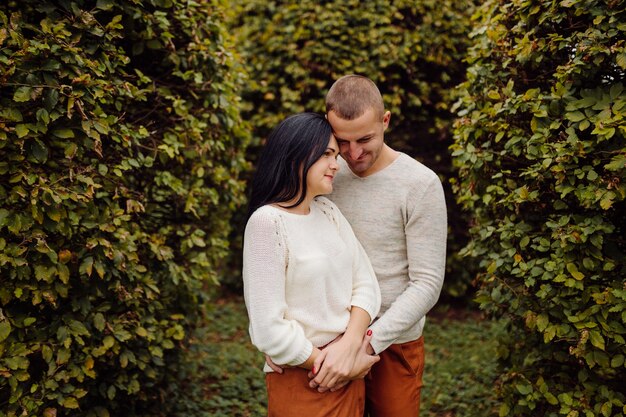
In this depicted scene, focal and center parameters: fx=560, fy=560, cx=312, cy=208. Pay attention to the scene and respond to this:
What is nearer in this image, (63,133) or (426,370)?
(63,133)

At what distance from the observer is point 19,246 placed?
2674mm

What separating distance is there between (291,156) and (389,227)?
0.61 metres

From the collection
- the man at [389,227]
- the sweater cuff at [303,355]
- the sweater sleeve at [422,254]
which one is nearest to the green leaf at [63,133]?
the man at [389,227]

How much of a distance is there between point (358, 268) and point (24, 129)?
5.51 feet

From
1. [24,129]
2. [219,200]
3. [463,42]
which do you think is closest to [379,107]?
[24,129]

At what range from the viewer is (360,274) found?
251cm

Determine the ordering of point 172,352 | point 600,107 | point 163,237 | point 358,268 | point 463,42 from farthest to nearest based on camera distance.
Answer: point 463,42 → point 172,352 → point 163,237 → point 600,107 → point 358,268

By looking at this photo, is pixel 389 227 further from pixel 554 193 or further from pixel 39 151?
pixel 39 151

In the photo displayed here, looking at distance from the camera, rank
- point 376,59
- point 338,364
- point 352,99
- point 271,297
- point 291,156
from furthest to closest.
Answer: point 376,59 < point 352,99 < point 291,156 < point 338,364 < point 271,297

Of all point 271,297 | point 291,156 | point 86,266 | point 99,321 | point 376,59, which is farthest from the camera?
point 376,59

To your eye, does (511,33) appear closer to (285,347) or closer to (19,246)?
(285,347)

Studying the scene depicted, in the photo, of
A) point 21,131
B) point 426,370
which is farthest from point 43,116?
point 426,370

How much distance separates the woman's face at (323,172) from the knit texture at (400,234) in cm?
33

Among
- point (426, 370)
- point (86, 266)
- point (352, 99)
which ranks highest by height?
point (352, 99)
